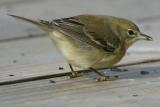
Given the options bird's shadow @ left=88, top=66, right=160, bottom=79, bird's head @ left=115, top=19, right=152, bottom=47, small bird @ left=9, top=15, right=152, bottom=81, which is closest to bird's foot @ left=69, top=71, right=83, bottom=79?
small bird @ left=9, top=15, right=152, bottom=81

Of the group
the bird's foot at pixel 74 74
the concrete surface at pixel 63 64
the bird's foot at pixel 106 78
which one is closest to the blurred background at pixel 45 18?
the concrete surface at pixel 63 64

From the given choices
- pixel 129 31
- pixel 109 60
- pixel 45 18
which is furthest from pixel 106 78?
pixel 45 18

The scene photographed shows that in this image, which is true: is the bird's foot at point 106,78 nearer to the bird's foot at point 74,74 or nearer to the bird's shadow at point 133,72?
the bird's shadow at point 133,72

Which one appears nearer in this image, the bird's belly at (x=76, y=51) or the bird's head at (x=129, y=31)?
the bird's belly at (x=76, y=51)

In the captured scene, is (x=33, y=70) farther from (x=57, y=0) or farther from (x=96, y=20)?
(x=57, y=0)

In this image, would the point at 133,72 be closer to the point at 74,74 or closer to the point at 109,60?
the point at 109,60

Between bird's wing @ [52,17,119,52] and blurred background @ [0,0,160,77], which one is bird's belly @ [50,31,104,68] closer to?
bird's wing @ [52,17,119,52]
